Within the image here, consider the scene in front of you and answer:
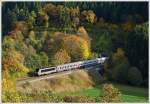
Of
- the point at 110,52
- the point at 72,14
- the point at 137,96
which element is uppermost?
the point at 72,14

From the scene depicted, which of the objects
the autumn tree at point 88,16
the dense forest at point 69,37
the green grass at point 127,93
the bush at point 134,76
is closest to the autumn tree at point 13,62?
the dense forest at point 69,37

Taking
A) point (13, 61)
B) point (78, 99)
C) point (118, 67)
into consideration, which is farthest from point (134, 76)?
point (13, 61)

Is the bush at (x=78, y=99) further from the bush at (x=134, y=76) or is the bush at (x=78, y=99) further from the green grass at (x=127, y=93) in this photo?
the bush at (x=134, y=76)

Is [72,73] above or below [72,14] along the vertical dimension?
below

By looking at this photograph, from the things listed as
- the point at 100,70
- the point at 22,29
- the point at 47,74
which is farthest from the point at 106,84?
the point at 22,29

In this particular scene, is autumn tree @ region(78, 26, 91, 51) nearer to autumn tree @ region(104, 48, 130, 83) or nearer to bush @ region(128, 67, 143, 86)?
autumn tree @ region(104, 48, 130, 83)

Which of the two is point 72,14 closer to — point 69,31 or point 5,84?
point 69,31
